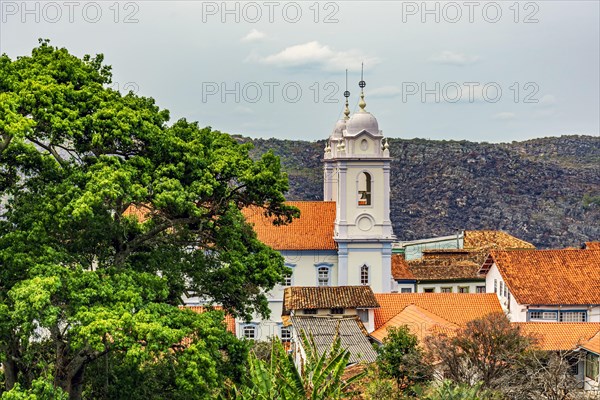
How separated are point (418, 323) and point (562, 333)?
15.3ft

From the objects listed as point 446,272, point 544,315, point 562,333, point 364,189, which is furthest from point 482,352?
point 446,272

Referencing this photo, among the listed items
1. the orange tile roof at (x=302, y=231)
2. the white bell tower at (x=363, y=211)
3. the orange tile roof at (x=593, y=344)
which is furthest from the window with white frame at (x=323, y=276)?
the orange tile roof at (x=593, y=344)

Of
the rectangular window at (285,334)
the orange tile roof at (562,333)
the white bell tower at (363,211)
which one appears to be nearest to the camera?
the orange tile roof at (562,333)

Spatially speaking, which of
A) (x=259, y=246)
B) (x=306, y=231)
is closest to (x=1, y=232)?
(x=259, y=246)

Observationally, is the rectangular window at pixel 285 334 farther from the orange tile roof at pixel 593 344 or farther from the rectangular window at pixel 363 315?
the orange tile roof at pixel 593 344

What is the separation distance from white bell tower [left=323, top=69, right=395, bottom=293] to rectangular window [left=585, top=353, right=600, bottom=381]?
15377 millimetres

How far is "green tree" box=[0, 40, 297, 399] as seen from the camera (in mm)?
19922

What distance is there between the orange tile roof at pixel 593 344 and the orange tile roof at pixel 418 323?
153 inches

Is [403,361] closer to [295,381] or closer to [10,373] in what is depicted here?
[295,381]

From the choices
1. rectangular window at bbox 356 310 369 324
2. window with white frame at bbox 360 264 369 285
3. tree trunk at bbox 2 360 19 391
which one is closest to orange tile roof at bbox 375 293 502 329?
rectangular window at bbox 356 310 369 324

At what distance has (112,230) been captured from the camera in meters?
21.7

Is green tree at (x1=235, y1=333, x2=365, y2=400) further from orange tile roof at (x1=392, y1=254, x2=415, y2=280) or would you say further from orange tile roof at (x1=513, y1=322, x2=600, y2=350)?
orange tile roof at (x1=392, y1=254, x2=415, y2=280)

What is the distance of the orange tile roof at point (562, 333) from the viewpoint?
107 ft

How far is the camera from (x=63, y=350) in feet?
69.7
